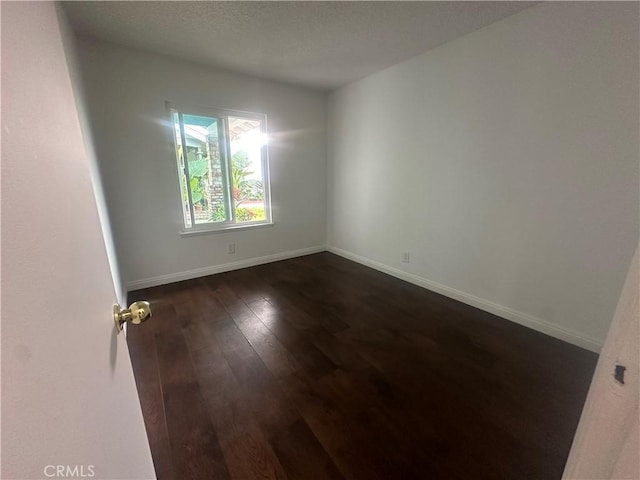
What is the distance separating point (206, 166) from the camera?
123 inches

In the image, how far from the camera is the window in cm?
295

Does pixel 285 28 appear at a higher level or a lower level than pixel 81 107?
higher

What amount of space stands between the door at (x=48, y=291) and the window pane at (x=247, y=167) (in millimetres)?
2835

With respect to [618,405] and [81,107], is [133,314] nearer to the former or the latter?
[618,405]

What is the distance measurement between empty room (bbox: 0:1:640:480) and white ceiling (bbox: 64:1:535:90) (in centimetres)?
2

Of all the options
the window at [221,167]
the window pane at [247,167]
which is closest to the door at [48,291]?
the window at [221,167]

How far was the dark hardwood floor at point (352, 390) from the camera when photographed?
1146 mm

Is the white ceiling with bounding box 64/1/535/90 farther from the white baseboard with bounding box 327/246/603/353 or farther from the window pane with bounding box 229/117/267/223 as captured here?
the white baseboard with bounding box 327/246/603/353

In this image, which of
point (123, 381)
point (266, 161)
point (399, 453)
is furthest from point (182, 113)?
point (399, 453)

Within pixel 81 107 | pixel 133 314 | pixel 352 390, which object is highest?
pixel 81 107

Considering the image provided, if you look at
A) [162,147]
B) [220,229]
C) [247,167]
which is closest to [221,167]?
[247,167]

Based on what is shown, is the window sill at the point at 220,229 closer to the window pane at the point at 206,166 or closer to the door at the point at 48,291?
the window pane at the point at 206,166

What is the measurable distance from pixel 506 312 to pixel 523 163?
127 centimetres

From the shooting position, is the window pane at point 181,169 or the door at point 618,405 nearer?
the door at point 618,405
